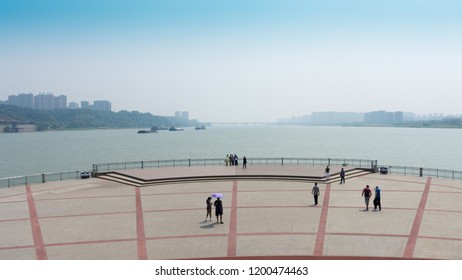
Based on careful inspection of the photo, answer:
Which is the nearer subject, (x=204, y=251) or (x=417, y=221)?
(x=204, y=251)

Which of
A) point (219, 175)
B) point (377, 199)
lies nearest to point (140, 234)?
point (377, 199)

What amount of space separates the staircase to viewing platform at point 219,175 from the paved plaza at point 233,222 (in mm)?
706

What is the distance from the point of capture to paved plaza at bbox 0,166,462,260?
1428 cm

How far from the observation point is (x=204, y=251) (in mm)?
14211

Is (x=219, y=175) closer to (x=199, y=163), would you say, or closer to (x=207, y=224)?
(x=207, y=224)

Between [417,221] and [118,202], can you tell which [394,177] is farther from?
[118,202]

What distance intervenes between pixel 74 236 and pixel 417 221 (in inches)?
597

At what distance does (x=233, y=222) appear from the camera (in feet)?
59.5

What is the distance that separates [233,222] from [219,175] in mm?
12707

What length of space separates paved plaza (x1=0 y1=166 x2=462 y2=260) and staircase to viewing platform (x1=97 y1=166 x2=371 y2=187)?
27.8 inches

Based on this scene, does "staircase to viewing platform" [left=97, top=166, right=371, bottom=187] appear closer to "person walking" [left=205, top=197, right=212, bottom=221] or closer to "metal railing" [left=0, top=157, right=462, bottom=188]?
"metal railing" [left=0, top=157, right=462, bottom=188]
